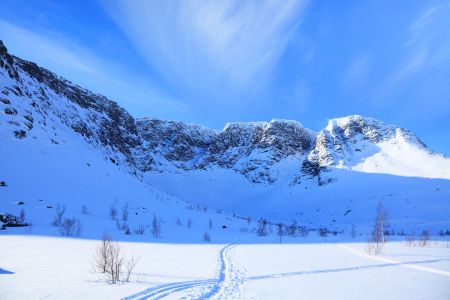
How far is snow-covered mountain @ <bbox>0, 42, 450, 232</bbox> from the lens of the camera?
3909 cm

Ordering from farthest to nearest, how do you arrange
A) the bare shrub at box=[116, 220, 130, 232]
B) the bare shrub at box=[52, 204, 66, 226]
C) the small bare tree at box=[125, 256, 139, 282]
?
the bare shrub at box=[116, 220, 130, 232]
the bare shrub at box=[52, 204, 66, 226]
the small bare tree at box=[125, 256, 139, 282]

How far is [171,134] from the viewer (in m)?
121

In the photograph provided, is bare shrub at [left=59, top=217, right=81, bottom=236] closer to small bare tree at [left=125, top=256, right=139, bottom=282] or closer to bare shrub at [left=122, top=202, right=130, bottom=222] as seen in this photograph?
bare shrub at [left=122, top=202, right=130, bottom=222]

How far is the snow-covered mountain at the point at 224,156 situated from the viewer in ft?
128

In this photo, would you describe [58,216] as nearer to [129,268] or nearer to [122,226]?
[122,226]

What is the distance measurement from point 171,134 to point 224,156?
77.0ft

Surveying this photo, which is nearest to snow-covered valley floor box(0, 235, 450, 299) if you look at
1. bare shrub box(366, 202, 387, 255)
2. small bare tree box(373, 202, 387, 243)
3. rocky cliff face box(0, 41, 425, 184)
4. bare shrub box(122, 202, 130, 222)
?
bare shrub box(366, 202, 387, 255)

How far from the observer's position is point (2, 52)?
42938mm

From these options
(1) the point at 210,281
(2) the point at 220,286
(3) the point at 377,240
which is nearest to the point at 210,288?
(2) the point at 220,286

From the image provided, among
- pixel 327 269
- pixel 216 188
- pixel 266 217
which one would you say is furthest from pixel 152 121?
pixel 327 269

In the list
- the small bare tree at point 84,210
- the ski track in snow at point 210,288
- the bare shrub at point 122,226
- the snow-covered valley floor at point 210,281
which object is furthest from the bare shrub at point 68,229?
the ski track in snow at point 210,288

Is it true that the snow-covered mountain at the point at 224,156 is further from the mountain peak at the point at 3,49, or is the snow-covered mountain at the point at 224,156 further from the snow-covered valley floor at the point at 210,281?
the snow-covered valley floor at the point at 210,281

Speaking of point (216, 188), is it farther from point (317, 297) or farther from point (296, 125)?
point (317, 297)

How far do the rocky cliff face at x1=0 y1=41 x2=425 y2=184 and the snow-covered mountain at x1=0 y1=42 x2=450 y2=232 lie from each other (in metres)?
0.30
